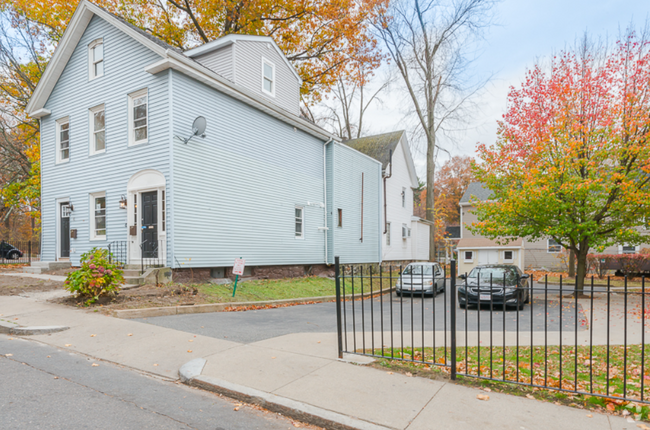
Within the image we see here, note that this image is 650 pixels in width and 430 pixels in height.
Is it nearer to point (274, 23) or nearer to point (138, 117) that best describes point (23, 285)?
point (138, 117)

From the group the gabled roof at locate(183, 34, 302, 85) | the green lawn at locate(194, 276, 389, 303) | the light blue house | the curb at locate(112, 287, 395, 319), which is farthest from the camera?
the gabled roof at locate(183, 34, 302, 85)

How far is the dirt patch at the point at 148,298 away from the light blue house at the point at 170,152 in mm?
1565

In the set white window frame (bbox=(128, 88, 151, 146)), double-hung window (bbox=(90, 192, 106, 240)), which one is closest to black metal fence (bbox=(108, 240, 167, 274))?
double-hung window (bbox=(90, 192, 106, 240))

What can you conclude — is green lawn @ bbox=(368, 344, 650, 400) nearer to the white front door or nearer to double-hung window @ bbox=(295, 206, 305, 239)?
double-hung window @ bbox=(295, 206, 305, 239)

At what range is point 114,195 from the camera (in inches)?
557

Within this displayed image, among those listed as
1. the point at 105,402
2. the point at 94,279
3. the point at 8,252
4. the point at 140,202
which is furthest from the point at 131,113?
the point at 8,252

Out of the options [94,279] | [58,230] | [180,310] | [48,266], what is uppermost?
[58,230]

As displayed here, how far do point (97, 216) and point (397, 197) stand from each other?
18.4 m

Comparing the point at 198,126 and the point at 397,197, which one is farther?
the point at 397,197

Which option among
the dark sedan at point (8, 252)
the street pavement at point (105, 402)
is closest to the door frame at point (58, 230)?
the street pavement at point (105, 402)

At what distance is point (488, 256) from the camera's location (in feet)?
84.1

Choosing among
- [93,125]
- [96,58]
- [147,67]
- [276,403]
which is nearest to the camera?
[276,403]

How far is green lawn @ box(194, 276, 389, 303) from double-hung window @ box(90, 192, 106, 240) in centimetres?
474

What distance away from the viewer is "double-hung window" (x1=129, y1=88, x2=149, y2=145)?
1365 cm
